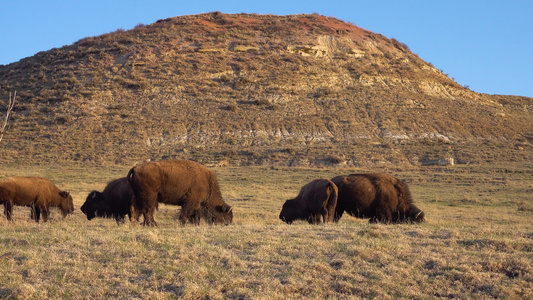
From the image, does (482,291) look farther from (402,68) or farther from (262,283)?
(402,68)

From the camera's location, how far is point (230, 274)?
7.43 meters

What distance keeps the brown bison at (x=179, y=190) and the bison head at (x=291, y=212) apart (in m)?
1.59

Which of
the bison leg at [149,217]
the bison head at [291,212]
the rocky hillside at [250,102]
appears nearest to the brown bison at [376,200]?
the bison head at [291,212]

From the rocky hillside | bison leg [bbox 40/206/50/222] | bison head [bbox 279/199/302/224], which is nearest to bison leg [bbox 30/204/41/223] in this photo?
bison leg [bbox 40/206/50/222]

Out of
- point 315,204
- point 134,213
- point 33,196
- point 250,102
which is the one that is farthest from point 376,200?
point 250,102

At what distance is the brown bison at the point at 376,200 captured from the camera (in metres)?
14.0

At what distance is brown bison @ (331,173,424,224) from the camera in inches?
551

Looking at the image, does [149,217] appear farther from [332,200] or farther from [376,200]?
[376,200]

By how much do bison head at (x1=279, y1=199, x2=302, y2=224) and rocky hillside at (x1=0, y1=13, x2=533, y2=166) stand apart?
87.3ft

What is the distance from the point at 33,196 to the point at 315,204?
7811 millimetres

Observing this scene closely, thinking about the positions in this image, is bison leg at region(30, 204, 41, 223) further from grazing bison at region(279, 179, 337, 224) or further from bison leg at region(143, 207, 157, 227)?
grazing bison at region(279, 179, 337, 224)

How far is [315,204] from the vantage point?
1387cm

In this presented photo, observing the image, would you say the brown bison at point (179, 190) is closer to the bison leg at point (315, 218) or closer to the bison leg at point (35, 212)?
the bison leg at point (315, 218)

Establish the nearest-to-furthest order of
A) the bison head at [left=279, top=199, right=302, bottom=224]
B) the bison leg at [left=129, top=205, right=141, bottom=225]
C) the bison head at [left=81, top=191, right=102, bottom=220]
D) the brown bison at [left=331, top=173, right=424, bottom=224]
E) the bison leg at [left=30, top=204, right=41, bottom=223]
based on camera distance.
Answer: the bison leg at [left=129, top=205, right=141, bottom=225] < the brown bison at [left=331, top=173, right=424, bottom=224] < the bison head at [left=279, top=199, right=302, bottom=224] < the bison leg at [left=30, top=204, right=41, bottom=223] < the bison head at [left=81, top=191, right=102, bottom=220]
